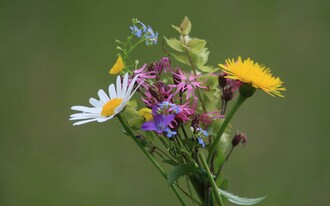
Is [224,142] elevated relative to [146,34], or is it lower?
lower

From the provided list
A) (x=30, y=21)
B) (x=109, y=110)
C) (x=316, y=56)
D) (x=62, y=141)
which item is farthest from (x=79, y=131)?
(x=109, y=110)

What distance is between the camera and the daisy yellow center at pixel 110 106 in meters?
0.54

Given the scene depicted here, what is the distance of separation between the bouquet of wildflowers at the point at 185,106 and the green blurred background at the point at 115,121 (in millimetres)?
1000

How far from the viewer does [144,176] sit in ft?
5.20

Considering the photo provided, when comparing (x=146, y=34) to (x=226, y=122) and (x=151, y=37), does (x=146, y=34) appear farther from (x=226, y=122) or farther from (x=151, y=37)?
(x=226, y=122)

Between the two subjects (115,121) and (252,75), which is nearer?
(252,75)

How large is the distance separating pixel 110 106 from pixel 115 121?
1091 mm

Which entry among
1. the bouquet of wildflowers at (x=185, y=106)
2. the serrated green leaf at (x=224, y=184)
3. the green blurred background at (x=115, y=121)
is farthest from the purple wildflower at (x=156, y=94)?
the green blurred background at (x=115, y=121)

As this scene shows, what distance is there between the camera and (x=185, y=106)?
0.55 meters

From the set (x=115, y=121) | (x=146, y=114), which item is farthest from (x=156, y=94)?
(x=115, y=121)

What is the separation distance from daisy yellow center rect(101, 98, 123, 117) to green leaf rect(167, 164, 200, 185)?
83 millimetres

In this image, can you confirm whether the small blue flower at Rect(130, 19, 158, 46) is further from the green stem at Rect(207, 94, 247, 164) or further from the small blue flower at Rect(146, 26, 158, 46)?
the green stem at Rect(207, 94, 247, 164)

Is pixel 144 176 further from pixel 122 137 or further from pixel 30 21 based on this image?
pixel 30 21

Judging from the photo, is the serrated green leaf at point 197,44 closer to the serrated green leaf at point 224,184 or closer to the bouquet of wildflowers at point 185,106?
the bouquet of wildflowers at point 185,106
